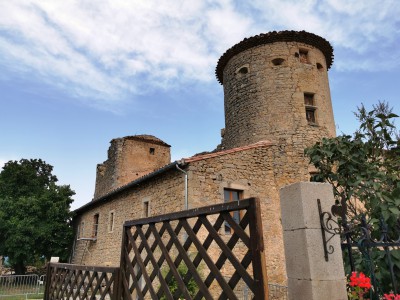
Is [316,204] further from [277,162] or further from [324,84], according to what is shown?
[324,84]

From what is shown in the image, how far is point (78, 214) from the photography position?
1980 cm

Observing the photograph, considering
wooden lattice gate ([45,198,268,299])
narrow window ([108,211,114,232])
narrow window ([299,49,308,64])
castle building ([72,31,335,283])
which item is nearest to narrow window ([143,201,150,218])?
castle building ([72,31,335,283])

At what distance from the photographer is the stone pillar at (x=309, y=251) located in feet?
9.22

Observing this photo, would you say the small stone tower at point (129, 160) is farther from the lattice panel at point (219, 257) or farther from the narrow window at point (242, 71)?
the lattice panel at point (219, 257)

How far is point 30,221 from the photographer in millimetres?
18031

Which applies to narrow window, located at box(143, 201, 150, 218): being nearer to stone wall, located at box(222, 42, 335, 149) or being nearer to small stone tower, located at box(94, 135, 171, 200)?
stone wall, located at box(222, 42, 335, 149)

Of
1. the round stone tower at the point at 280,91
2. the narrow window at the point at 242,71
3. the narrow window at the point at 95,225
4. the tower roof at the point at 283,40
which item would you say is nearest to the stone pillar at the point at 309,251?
the round stone tower at the point at 280,91

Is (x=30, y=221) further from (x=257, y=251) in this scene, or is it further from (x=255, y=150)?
(x=257, y=251)

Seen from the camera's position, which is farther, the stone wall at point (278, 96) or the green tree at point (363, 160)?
the stone wall at point (278, 96)

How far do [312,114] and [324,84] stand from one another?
1775mm

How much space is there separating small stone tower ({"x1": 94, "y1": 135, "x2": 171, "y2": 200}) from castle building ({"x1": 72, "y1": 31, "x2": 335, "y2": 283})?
5.76 meters

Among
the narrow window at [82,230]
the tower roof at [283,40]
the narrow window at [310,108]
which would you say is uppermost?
the tower roof at [283,40]

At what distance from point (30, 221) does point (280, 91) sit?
15843 mm

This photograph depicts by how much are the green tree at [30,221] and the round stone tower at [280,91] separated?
40.0 feet
